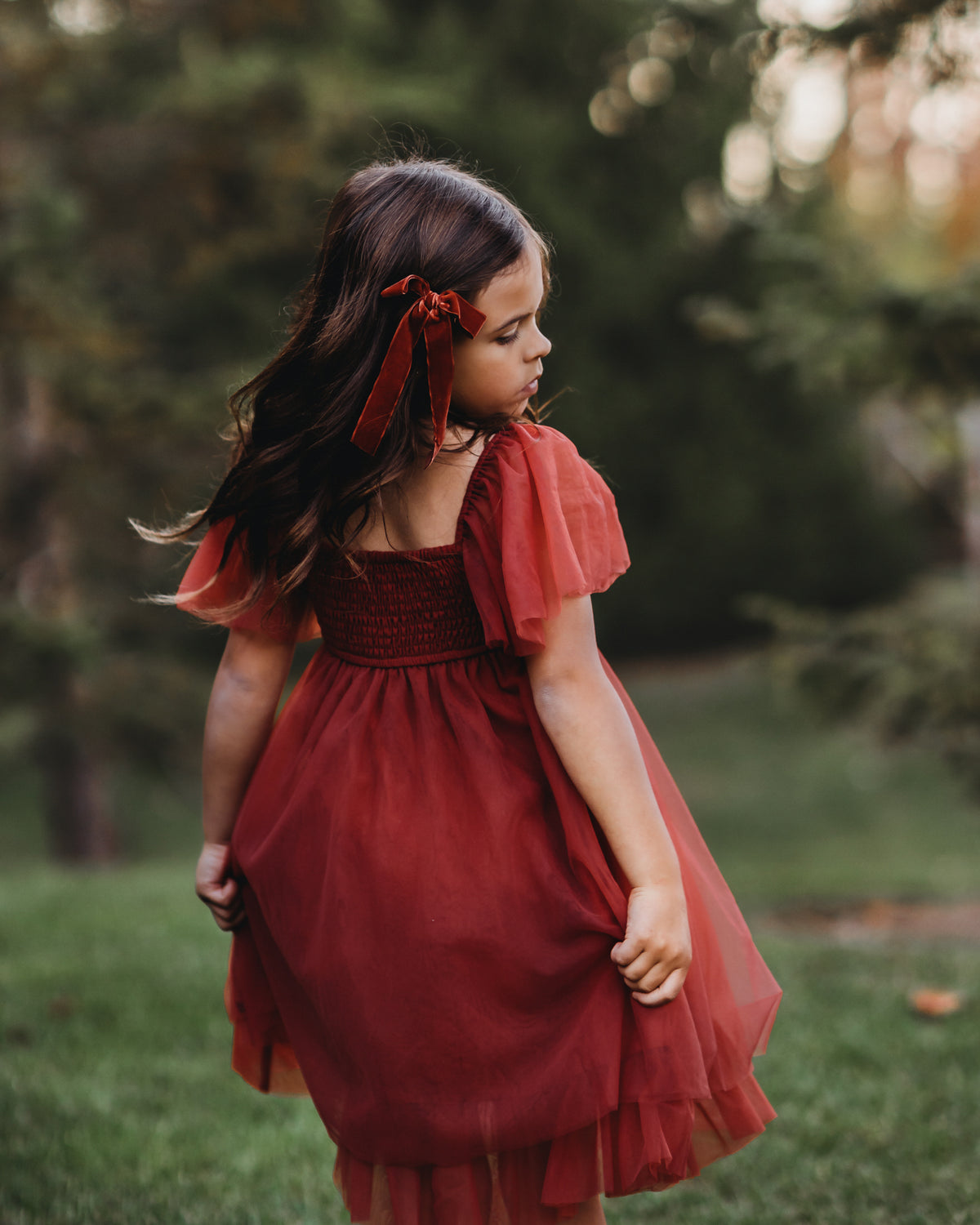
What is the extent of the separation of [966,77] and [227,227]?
5668mm

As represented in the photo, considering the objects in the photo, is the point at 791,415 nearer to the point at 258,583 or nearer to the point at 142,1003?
the point at 142,1003

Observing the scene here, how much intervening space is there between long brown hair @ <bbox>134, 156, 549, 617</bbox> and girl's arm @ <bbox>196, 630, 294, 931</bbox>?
0.35 ft

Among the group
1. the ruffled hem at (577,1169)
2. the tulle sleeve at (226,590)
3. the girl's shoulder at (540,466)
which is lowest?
the ruffled hem at (577,1169)

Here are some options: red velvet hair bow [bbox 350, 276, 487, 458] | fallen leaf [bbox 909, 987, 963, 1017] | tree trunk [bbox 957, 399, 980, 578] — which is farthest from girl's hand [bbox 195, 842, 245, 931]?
tree trunk [bbox 957, 399, 980, 578]

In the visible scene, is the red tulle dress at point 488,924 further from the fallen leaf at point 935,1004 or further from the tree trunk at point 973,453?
the tree trunk at point 973,453

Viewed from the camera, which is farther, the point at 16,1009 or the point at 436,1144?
the point at 16,1009

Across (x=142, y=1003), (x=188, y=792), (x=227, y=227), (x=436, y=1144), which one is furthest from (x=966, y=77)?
(x=188, y=792)

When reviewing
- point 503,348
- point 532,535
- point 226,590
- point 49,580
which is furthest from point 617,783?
point 49,580

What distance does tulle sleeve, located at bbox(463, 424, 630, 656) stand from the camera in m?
1.54

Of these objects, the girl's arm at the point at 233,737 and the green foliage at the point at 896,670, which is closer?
the girl's arm at the point at 233,737

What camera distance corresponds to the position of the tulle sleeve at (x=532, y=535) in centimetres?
154

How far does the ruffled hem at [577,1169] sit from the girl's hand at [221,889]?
16.2 inches

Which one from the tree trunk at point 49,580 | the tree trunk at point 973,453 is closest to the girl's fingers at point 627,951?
the tree trunk at point 973,453

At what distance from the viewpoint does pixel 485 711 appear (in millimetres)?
1635
